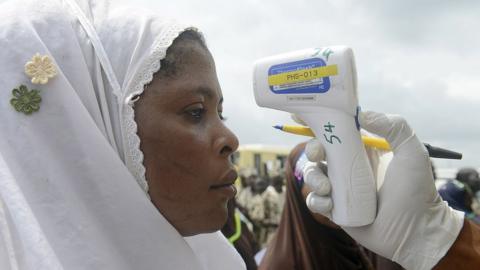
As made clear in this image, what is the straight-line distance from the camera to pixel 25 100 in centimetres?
111

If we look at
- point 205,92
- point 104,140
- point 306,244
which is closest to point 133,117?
point 104,140

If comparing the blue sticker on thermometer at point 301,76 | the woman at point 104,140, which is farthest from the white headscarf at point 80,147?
the blue sticker on thermometer at point 301,76

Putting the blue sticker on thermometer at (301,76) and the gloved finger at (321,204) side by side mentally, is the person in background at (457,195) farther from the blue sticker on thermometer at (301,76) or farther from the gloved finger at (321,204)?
the blue sticker on thermometer at (301,76)

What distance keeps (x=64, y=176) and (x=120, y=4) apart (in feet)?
1.80

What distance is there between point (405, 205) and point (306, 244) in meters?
1.01

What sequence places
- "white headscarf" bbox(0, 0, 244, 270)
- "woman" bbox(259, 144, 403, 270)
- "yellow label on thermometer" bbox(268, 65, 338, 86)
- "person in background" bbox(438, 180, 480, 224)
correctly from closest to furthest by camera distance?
1. "white headscarf" bbox(0, 0, 244, 270)
2. "yellow label on thermometer" bbox(268, 65, 338, 86)
3. "woman" bbox(259, 144, 403, 270)
4. "person in background" bbox(438, 180, 480, 224)

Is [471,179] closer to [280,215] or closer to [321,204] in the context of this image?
[280,215]

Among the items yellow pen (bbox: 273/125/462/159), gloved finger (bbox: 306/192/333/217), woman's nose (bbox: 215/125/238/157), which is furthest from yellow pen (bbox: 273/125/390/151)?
woman's nose (bbox: 215/125/238/157)

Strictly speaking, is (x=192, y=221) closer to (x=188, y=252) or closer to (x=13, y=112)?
(x=188, y=252)

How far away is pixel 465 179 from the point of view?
5285mm

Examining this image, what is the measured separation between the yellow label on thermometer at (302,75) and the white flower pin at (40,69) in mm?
685

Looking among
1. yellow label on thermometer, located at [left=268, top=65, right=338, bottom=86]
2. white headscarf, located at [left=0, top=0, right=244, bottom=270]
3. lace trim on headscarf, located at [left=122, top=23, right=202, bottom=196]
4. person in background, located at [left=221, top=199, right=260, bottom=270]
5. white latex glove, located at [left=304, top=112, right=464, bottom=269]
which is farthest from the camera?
person in background, located at [left=221, top=199, right=260, bottom=270]

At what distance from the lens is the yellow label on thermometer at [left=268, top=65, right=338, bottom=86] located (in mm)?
1385

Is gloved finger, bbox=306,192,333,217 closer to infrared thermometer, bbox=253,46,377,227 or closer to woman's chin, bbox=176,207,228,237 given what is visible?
infrared thermometer, bbox=253,46,377,227
